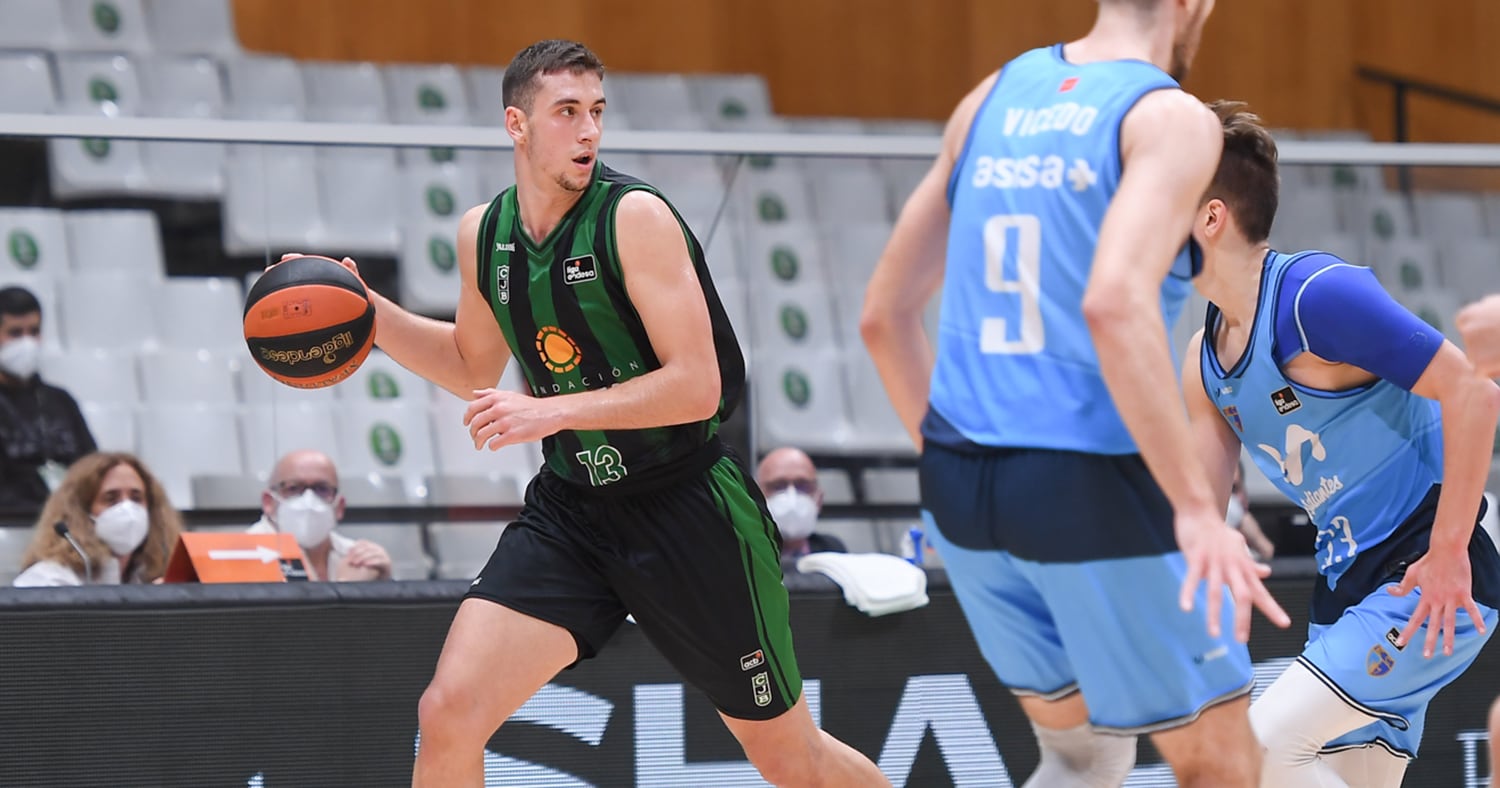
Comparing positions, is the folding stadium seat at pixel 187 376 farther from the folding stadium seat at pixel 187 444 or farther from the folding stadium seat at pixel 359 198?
A: the folding stadium seat at pixel 359 198

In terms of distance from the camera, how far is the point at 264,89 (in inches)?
381

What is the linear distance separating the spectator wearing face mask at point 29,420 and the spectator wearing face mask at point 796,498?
2.57 m

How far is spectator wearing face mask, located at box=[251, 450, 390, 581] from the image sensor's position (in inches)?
239

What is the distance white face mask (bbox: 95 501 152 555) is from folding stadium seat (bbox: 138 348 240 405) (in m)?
0.54

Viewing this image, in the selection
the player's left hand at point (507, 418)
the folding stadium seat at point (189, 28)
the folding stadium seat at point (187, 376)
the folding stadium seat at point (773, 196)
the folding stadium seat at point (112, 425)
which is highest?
the folding stadium seat at point (189, 28)

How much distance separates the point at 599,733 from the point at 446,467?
1.66 metres

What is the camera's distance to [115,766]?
4.83 m

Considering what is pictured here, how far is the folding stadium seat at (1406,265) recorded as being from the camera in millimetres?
7254

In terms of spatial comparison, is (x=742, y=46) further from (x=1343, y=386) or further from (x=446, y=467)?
(x=1343, y=386)

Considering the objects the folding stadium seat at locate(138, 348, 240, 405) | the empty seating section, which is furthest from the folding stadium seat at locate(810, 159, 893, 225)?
the folding stadium seat at locate(138, 348, 240, 405)

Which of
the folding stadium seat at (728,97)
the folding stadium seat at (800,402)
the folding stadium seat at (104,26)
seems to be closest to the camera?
the folding stadium seat at (800,402)

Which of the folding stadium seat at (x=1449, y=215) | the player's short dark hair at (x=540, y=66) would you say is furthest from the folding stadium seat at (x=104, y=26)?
the folding stadium seat at (x=1449, y=215)

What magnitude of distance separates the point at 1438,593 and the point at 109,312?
5006 millimetres

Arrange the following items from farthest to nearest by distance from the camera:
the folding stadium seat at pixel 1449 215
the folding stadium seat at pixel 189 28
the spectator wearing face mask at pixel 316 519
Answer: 1. the folding stadium seat at pixel 189 28
2. the folding stadium seat at pixel 1449 215
3. the spectator wearing face mask at pixel 316 519
